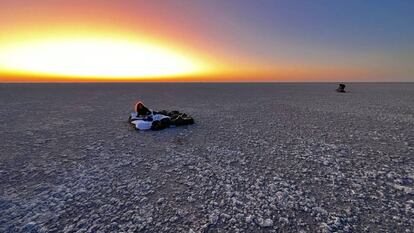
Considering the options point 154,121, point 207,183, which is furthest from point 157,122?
point 207,183

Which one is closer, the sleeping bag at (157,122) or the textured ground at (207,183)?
the textured ground at (207,183)

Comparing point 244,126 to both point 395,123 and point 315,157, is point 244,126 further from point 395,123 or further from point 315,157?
point 395,123

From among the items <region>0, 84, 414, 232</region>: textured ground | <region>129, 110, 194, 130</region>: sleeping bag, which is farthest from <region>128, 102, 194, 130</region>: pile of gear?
<region>0, 84, 414, 232</region>: textured ground

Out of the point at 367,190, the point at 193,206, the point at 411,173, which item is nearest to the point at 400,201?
the point at 367,190

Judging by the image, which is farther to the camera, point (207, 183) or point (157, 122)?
point (157, 122)

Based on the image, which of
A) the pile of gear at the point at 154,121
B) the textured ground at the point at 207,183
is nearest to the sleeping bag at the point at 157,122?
the pile of gear at the point at 154,121

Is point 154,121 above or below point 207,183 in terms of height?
above

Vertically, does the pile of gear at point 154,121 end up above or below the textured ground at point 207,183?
above

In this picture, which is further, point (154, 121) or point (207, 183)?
point (154, 121)

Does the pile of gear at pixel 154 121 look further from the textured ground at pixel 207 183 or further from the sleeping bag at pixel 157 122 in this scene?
the textured ground at pixel 207 183

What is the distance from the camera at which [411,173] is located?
17.3 feet

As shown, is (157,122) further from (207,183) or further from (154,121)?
A: (207,183)

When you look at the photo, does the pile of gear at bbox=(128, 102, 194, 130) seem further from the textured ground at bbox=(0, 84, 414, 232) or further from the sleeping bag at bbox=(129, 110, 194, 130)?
the textured ground at bbox=(0, 84, 414, 232)

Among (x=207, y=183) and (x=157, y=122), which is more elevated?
(x=157, y=122)
